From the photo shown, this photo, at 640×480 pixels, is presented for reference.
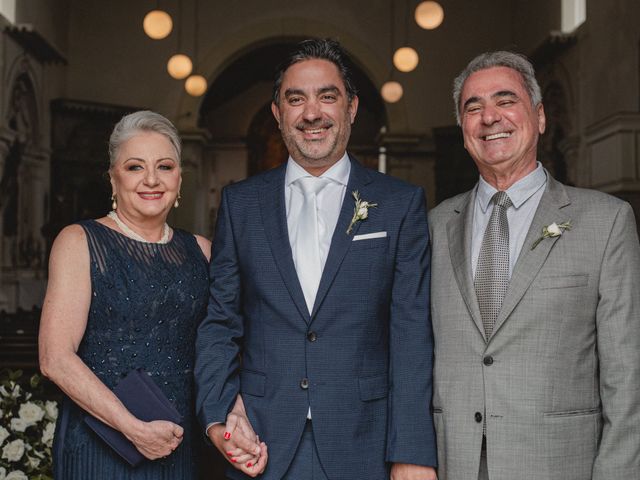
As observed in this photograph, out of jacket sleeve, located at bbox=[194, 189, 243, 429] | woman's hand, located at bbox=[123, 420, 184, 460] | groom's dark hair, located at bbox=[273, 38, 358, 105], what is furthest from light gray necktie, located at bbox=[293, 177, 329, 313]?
woman's hand, located at bbox=[123, 420, 184, 460]

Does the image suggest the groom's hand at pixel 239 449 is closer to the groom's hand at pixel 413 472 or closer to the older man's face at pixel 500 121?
the groom's hand at pixel 413 472

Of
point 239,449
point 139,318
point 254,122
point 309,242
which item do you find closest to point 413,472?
point 239,449

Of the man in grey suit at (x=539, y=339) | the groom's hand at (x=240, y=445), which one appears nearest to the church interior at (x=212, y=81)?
the man in grey suit at (x=539, y=339)

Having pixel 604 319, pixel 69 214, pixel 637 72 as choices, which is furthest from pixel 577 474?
pixel 69 214

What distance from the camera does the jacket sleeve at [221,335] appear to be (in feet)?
7.89

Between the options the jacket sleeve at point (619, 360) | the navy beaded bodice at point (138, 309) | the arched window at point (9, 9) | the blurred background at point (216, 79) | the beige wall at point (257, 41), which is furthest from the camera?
the beige wall at point (257, 41)

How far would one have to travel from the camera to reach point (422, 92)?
13.6 m

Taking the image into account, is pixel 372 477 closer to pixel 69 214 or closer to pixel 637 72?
pixel 637 72

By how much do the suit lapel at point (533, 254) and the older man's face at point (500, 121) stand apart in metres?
0.19

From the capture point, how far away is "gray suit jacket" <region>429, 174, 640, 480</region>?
2.23m

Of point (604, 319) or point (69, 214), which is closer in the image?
point (604, 319)

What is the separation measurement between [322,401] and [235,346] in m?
0.36

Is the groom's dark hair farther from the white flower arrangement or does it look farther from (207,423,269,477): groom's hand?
the white flower arrangement

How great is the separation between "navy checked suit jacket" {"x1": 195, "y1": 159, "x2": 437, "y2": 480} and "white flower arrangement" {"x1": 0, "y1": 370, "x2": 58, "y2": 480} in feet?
4.22
